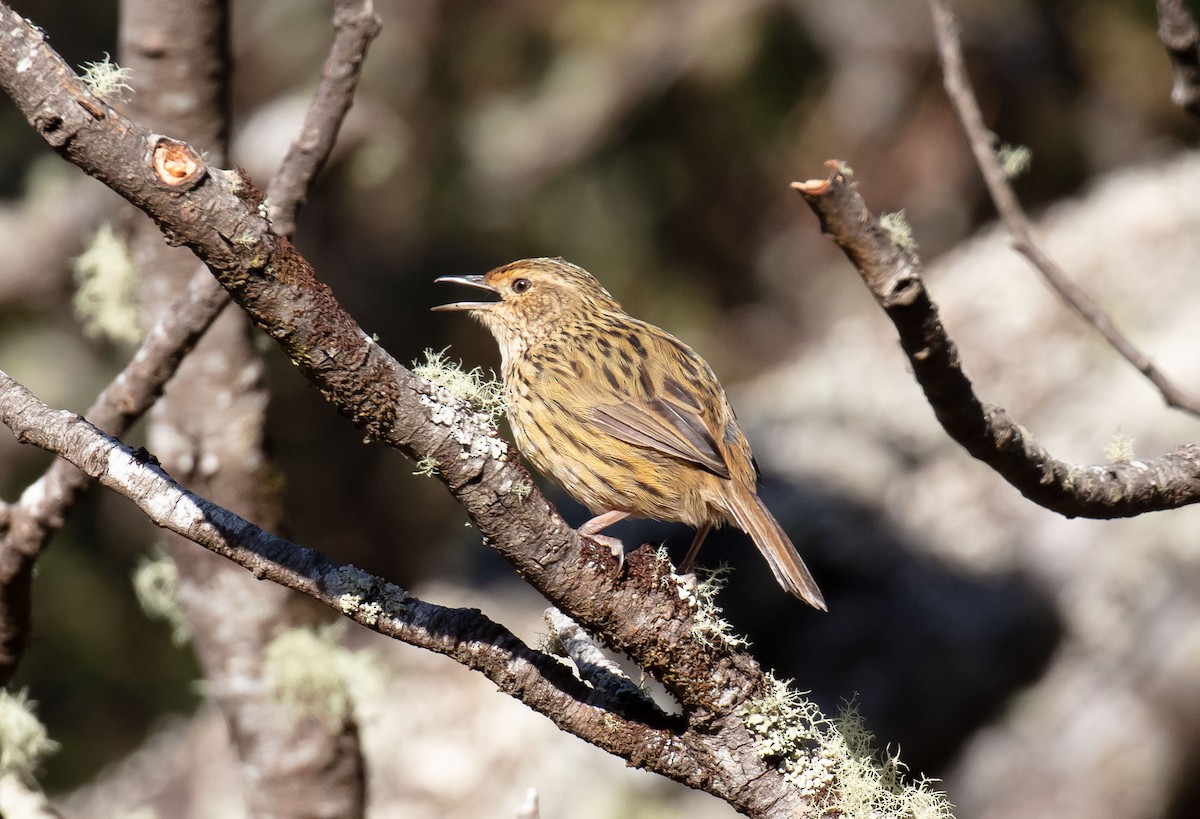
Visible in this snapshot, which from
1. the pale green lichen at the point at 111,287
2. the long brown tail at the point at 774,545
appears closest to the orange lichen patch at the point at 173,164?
the long brown tail at the point at 774,545

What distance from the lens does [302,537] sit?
9852 mm

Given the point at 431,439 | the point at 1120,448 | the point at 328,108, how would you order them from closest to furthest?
1. the point at 431,439
2. the point at 1120,448
3. the point at 328,108

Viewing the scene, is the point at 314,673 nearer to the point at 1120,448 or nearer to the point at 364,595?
the point at 364,595

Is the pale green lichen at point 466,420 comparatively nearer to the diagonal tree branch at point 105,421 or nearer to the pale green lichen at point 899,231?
the pale green lichen at point 899,231

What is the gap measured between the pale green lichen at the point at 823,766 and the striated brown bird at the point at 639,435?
803mm

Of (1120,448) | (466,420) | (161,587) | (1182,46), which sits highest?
(1182,46)

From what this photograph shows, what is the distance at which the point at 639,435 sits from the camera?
3902mm

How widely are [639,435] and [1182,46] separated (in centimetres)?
200

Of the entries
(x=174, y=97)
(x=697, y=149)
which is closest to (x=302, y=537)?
(x=697, y=149)

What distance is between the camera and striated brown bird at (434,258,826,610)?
152 inches

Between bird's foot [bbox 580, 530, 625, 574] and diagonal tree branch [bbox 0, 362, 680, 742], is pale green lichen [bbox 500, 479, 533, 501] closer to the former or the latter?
bird's foot [bbox 580, 530, 625, 574]

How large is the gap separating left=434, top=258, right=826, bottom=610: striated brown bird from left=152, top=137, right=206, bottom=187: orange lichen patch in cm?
198

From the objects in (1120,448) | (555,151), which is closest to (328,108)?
(1120,448)

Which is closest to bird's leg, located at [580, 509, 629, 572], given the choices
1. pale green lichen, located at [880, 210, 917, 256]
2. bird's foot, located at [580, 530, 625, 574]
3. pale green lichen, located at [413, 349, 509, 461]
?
bird's foot, located at [580, 530, 625, 574]
